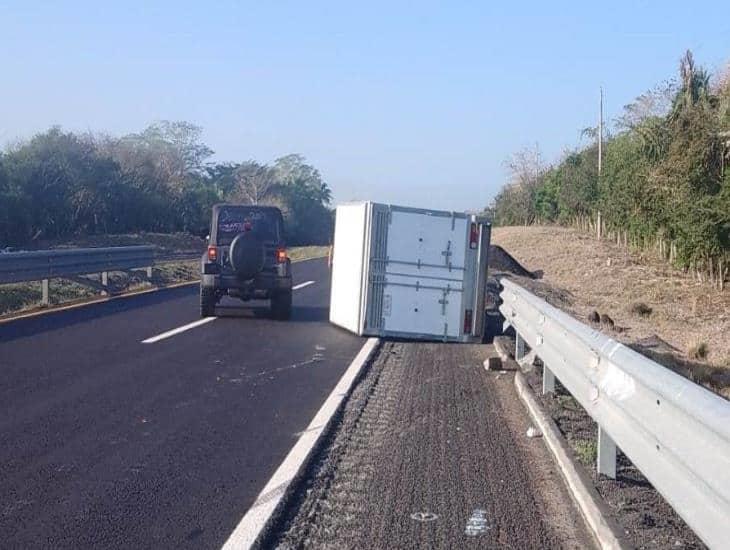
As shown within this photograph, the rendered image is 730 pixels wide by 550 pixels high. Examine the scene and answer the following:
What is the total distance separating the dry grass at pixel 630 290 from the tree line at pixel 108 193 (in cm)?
1056

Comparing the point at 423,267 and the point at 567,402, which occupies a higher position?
the point at 423,267

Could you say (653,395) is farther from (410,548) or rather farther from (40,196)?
(40,196)

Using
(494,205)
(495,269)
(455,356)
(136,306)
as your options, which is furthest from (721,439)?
(494,205)

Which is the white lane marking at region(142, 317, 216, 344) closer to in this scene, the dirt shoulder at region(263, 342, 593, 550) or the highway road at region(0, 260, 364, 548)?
the highway road at region(0, 260, 364, 548)

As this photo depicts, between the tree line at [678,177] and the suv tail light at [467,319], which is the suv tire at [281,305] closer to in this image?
the suv tail light at [467,319]

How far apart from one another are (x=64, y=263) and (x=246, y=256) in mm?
4240

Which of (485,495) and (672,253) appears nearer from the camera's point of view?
(485,495)

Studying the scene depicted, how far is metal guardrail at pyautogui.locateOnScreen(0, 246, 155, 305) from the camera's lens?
16906 mm

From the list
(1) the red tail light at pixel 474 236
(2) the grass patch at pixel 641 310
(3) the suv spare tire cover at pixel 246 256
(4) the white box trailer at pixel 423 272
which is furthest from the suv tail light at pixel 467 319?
(2) the grass patch at pixel 641 310

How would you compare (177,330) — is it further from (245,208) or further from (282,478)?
(282,478)

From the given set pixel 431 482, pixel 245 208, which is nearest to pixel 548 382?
pixel 431 482

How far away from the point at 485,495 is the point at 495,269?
2867 centimetres

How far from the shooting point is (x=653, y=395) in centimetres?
491

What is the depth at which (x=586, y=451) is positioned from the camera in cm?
726
